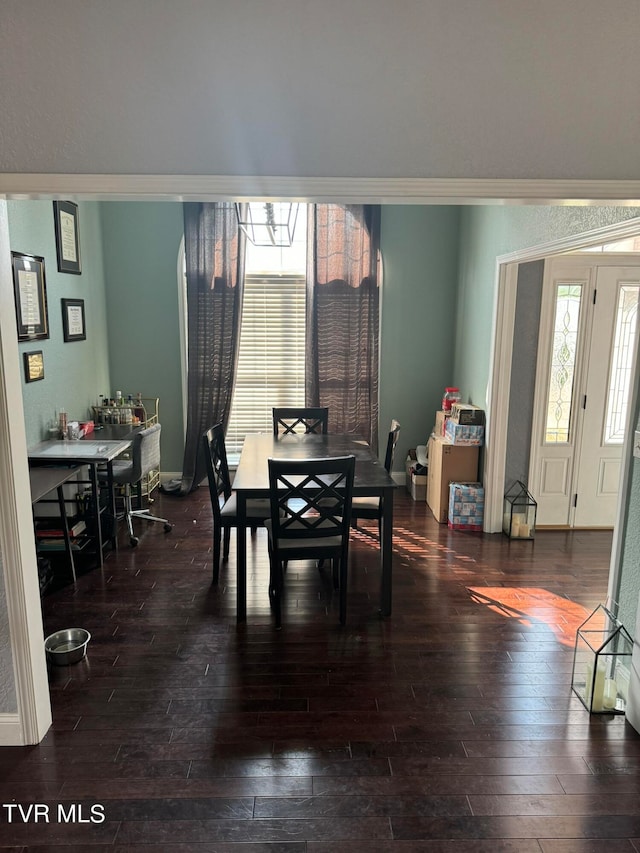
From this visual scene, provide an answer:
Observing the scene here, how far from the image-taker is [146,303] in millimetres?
5859

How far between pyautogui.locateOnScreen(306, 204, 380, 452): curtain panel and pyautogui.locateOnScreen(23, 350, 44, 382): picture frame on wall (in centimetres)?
247

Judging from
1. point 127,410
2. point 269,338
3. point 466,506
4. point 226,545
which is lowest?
point 226,545

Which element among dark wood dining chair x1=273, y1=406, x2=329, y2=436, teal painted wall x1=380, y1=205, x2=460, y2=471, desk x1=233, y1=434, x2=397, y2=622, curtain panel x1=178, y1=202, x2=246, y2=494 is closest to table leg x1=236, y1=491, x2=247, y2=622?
desk x1=233, y1=434, x2=397, y2=622

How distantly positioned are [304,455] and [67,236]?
2730 mm

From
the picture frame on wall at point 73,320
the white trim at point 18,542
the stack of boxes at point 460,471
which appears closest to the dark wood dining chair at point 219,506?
the white trim at point 18,542

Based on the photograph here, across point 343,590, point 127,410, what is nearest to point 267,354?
point 127,410

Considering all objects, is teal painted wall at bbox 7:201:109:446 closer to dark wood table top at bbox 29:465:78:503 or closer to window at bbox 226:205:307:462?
dark wood table top at bbox 29:465:78:503

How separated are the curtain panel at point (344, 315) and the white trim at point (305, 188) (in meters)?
3.70

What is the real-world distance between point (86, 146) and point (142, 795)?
90.5 inches

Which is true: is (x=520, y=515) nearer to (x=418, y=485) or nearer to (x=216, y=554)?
(x=418, y=485)

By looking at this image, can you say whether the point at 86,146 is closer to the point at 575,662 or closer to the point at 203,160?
the point at 203,160

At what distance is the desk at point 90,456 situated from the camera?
3936 mm

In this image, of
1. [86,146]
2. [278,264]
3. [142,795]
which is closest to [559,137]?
[86,146]

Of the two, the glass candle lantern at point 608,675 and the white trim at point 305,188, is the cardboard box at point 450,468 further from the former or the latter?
the white trim at point 305,188
